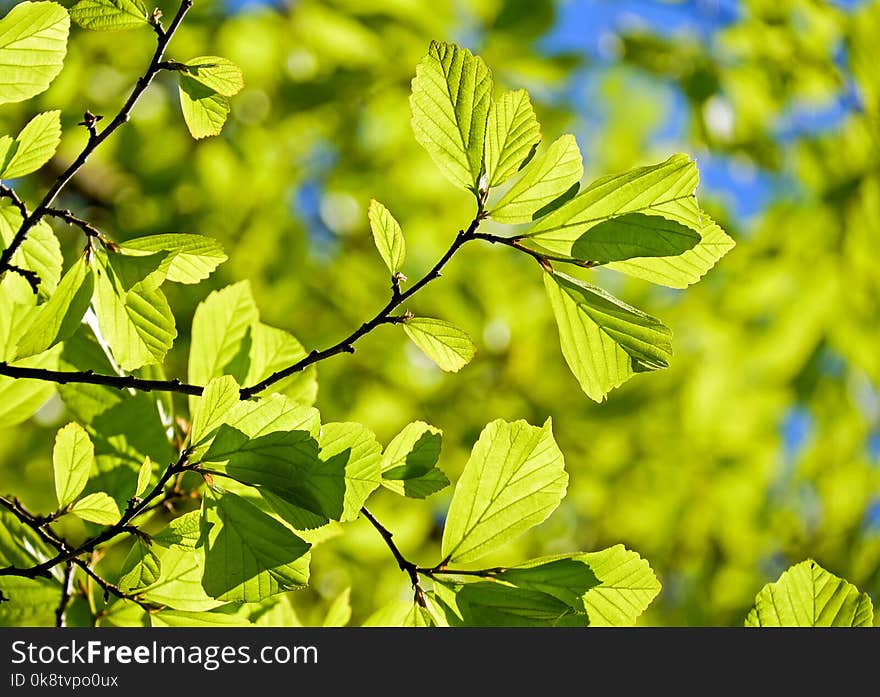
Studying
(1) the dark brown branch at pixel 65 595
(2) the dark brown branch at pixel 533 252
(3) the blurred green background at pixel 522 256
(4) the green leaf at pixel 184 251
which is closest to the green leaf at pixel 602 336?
(2) the dark brown branch at pixel 533 252

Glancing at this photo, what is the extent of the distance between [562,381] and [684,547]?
57cm

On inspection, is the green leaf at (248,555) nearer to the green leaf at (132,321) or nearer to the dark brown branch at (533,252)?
the green leaf at (132,321)

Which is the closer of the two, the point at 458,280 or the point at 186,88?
the point at 186,88

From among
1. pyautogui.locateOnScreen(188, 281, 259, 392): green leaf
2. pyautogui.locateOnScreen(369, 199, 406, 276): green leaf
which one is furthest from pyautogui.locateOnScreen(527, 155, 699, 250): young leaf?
pyautogui.locateOnScreen(188, 281, 259, 392): green leaf

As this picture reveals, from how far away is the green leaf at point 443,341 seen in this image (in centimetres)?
59

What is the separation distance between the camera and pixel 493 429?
2.01 ft

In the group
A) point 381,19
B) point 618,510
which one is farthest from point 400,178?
point 618,510

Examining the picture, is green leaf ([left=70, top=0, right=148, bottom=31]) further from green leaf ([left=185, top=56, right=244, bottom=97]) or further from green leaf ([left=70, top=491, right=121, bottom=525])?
green leaf ([left=70, top=491, right=121, bottom=525])

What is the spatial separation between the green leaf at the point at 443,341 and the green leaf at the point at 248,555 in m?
0.16

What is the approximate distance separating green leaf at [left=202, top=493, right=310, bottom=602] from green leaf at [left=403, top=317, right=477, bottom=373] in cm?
16

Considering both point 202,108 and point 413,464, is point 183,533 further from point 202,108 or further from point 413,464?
point 202,108
